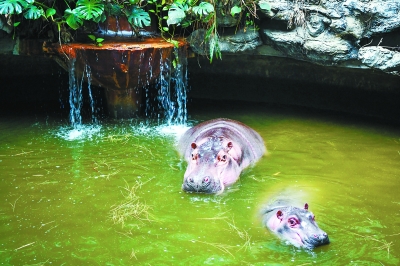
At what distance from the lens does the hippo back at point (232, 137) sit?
260 inches

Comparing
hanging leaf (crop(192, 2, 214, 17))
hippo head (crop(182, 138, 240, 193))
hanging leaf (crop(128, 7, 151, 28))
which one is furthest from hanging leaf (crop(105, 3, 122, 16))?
hippo head (crop(182, 138, 240, 193))

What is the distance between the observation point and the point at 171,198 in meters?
5.32

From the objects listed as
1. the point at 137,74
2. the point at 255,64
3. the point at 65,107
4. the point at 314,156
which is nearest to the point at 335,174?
the point at 314,156

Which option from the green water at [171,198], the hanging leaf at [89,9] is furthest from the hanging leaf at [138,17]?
the green water at [171,198]

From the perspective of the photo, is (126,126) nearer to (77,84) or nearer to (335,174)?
(77,84)

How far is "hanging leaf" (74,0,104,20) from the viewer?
7.20 m

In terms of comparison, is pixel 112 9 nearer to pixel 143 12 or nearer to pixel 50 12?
pixel 143 12

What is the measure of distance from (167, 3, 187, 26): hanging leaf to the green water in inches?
65.3

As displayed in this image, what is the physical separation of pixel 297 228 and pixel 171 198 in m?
1.47

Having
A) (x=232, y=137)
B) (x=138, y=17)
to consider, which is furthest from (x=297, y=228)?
(x=138, y=17)

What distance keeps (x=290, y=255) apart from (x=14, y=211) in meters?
2.64

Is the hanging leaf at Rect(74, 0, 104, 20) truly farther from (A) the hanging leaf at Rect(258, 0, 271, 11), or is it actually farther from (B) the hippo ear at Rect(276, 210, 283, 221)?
(B) the hippo ear at Rect(276, 210, 283, 221)

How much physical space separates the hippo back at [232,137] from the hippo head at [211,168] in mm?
358

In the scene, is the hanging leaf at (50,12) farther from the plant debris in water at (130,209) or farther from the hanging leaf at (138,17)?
the plant debris in water at (130,209)
